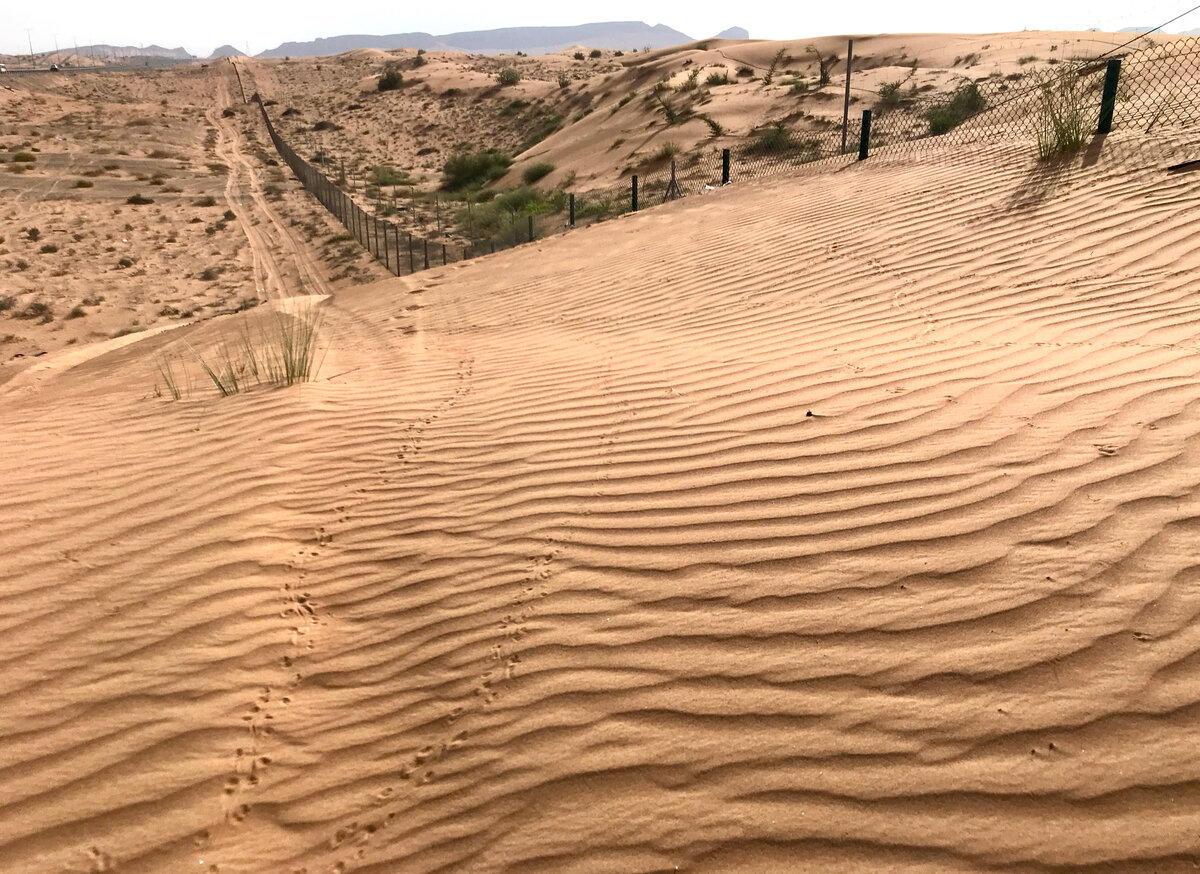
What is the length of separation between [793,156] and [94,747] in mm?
18633

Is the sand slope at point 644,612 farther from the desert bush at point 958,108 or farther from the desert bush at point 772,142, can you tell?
the desert bush at point 772,142

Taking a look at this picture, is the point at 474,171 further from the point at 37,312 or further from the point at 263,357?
the point at 263,357

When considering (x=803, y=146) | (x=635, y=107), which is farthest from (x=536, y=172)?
(x=803, y=146)

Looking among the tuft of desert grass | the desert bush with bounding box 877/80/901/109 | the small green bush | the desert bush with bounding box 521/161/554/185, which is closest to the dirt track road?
the tuft of desert grass

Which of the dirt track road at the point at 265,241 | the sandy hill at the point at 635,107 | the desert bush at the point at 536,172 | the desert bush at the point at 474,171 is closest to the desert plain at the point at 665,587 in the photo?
the dirt track road at the point at 265,241

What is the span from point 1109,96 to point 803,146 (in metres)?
11.4

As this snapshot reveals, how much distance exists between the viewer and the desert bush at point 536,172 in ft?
88.1

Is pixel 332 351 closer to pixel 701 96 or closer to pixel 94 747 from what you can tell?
pixel 94 747

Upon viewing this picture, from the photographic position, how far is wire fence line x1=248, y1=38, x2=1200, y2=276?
1359 cm

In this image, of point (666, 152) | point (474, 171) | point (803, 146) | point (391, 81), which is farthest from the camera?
point (391, 81)

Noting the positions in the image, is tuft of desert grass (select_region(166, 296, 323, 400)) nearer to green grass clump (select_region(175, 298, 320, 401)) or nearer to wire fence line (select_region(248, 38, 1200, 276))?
green grass clump (select_region(175, 298, 320, 401))

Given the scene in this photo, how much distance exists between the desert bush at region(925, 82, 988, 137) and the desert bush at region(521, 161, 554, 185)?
10.8 m

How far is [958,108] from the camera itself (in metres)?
21.2

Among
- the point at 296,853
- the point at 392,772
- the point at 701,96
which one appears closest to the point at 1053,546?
the point at 392,772
